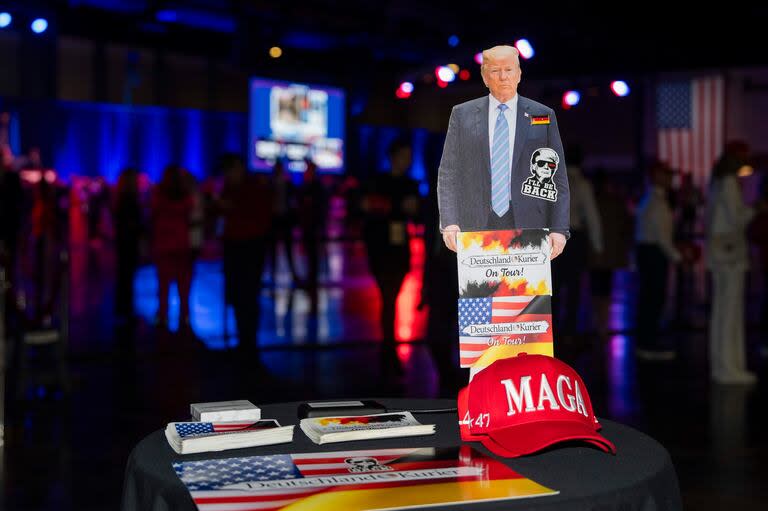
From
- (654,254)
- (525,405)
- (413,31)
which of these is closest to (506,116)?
(525,405)

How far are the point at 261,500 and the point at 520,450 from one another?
472 millimetres

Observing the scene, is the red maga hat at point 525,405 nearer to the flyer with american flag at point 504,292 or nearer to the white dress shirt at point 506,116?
the flyer with american flag at point 504,292

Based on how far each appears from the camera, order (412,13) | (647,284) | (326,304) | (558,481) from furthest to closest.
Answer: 1. (412,13)
2. (326,304)
3. (647,284)
4. (558,481)

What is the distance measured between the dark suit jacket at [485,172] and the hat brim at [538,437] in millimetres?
481

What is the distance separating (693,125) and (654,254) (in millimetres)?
13203

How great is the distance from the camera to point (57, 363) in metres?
5.66

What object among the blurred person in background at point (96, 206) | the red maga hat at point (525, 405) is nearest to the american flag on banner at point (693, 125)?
the blurred person in background at point (96, 206)

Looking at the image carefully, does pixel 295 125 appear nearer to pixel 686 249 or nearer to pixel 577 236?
pixel 686 249

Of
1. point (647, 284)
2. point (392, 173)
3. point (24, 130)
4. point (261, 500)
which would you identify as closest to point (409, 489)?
point (261, 500)

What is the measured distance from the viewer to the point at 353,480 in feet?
4.89

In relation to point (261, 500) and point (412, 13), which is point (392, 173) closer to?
point (261, 500)

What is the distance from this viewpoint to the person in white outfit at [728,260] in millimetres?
5801

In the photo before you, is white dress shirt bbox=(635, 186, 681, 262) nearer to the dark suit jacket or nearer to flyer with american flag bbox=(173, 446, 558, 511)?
the dark suit jacket

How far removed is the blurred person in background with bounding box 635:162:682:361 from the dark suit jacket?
4.99m
